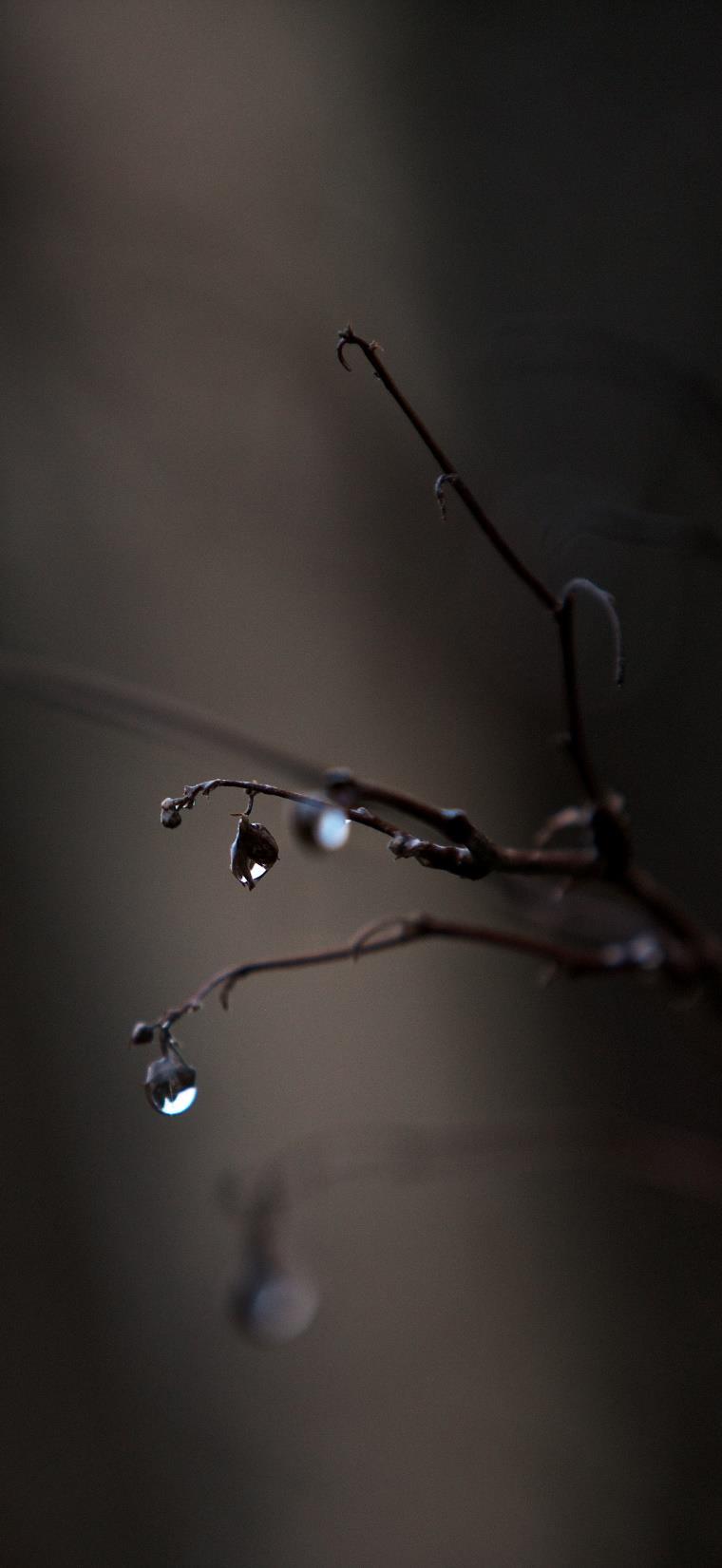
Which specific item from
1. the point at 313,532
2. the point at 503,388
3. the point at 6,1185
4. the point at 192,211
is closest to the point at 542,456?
the point at 503,388

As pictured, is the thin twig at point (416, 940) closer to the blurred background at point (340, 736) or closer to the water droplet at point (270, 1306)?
the water droplet at point (270, 1306)

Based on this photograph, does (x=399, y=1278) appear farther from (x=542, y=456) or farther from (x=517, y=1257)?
(x=542, y=456)

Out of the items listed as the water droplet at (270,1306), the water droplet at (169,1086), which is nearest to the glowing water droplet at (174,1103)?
the water droplet at (169,1086)

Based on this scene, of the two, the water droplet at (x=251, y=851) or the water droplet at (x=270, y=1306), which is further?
the water droplet at (x=270, y=1306)

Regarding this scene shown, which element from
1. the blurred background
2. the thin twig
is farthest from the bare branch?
the blurred background

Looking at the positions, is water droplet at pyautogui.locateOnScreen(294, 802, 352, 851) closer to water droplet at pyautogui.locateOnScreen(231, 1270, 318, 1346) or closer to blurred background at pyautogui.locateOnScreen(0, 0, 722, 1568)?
water droplet at pyautogui.locateOnScreen(231, 1270, 318, 1346)

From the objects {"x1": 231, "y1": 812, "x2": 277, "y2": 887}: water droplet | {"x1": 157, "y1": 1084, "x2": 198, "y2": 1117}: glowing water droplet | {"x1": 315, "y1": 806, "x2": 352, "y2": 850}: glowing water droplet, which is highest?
{"x1": 315, "y1": 806, "x2": 352, "y2": 850}: glowing water droplet

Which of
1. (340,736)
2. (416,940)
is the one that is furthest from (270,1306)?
(340,736)

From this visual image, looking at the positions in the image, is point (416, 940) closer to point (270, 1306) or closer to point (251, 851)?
point (251, 851)
